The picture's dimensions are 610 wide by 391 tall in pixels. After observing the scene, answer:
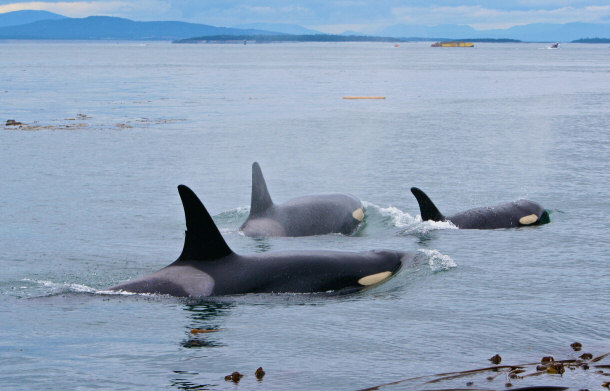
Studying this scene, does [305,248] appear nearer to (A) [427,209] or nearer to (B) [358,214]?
(B) [358,214]

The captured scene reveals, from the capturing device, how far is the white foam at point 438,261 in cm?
1321

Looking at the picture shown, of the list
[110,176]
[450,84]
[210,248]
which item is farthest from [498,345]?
[450,84]

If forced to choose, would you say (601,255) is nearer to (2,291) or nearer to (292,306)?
(292,306)

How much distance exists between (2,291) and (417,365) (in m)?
6.08

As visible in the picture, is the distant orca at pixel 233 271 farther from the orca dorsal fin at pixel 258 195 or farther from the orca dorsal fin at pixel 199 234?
the orca dorsal fin at pixel 258 195

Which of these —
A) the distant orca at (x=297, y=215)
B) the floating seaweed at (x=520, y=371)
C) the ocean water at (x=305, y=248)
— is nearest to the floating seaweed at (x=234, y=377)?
the ocean water at (x=305, y=248)

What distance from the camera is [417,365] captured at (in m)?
9.00

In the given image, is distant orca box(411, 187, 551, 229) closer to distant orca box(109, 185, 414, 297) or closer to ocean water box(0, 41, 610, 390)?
ocean water box(0, 41, 610, 390)

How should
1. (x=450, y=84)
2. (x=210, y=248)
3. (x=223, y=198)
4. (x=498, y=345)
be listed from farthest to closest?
(x=450, y=84) → (x=223, y=198) → (x=210, y=248) → (x=498, y=345)

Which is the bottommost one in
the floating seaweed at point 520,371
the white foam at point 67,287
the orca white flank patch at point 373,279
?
→ the white foam at point 67,287

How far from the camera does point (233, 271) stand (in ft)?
36.4

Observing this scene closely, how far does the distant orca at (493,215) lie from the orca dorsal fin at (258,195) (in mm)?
2671

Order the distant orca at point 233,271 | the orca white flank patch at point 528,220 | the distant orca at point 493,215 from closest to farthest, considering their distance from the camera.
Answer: the distant orca at point 233,271 → the distant orca at point 493,215 → the orca white flank patch at point 528,220

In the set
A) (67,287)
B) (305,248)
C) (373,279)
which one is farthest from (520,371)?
(305,248)
